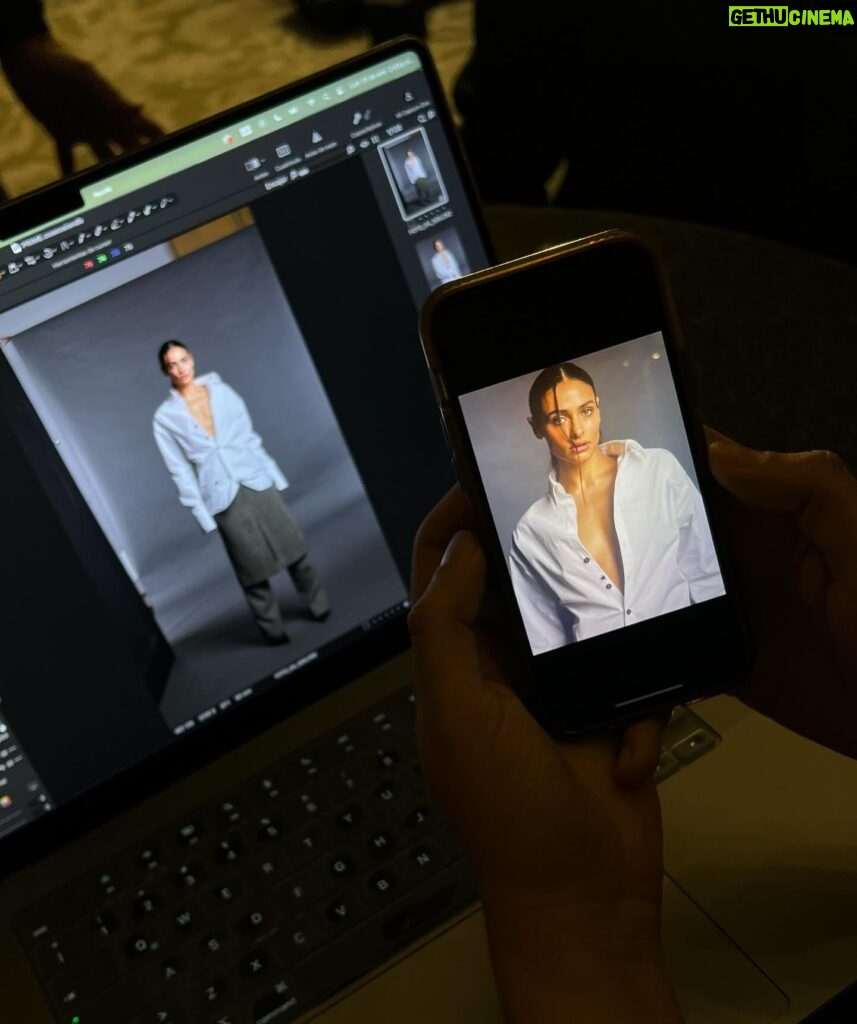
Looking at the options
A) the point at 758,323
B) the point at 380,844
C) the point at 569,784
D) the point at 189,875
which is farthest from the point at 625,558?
the point at 758,323

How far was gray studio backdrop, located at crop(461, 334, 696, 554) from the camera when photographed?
548 millimetres

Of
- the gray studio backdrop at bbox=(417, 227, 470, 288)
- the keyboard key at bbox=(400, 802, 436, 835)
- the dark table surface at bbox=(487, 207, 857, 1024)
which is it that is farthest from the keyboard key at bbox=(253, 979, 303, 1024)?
the dark table surface at bbox=(487, 207, 857, 1024)

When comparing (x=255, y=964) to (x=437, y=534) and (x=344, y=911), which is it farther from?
(x=437, y=534)

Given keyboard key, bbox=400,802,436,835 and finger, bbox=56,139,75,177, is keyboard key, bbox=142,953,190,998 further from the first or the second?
finger, bbox=56,139,75,177

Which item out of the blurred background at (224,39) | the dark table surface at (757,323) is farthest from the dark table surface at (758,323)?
the blurred background at (224,39)

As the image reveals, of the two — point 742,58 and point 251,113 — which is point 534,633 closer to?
point 251,113

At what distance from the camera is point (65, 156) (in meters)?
1.14

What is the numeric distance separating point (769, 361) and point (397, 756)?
1.58ft

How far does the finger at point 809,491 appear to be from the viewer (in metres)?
0.54

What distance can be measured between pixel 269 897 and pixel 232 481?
0.84 ft

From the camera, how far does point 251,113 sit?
623 millimetres

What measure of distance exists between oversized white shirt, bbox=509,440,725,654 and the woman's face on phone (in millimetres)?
20

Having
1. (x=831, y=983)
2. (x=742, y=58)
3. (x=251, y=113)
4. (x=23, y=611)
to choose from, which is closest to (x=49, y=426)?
(x=23, y=611)

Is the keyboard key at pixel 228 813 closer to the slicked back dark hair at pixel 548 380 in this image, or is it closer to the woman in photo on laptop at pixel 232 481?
the woman in photo on laptop at pixel 232 481
